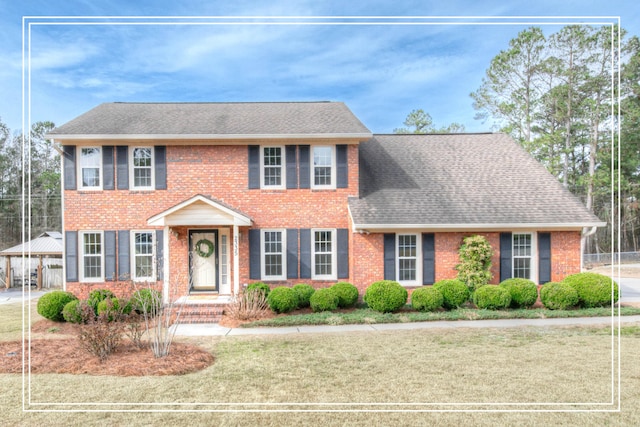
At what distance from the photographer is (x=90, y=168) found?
12469 mm

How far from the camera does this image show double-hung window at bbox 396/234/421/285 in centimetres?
1234

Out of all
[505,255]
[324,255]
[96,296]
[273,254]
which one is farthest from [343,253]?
[96,296]

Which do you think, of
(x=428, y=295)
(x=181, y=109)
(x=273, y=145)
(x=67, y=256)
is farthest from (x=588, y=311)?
(x=67, y=256)

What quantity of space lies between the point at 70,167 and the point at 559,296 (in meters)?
15.6

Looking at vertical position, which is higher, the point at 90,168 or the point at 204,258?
the point at 90,168

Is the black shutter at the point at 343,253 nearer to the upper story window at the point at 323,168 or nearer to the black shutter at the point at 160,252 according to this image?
the upper story window at the point at 323,168

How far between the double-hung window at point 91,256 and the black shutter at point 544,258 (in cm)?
1422

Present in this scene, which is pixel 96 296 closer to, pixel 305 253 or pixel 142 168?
pixel 142 168

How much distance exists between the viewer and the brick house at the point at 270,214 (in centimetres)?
1220

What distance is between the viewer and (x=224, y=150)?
12.6 meters

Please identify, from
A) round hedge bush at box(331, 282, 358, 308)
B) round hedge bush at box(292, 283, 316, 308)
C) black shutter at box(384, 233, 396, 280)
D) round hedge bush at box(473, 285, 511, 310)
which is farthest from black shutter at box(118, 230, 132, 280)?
round hedge bush at box(473, 285, 511, 310)

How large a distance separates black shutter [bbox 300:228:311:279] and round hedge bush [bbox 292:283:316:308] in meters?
0.89

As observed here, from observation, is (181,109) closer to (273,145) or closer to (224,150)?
(224,150)

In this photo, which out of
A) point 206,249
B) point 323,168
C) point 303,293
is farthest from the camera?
point 323,168
